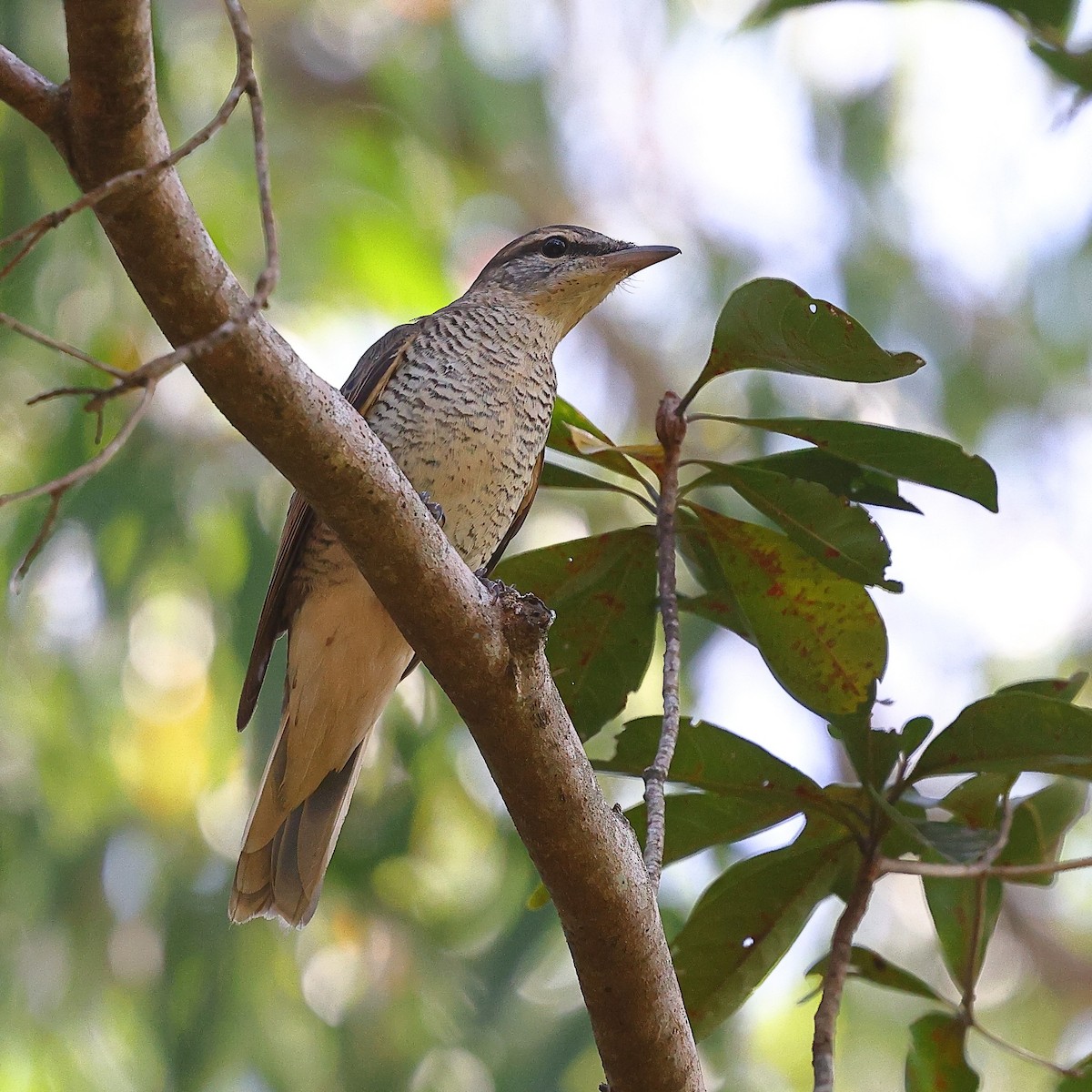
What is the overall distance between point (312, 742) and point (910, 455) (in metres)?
1.66

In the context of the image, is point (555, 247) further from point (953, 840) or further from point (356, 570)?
point (953, 840)

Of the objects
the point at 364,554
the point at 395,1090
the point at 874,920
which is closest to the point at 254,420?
the point at 364,554

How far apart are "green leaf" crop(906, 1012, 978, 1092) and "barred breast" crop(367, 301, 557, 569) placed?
1.48 metres

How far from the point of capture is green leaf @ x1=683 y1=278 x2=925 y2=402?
2.27 meters

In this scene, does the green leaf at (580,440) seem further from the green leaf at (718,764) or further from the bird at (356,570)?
the green leaf at (718,764)

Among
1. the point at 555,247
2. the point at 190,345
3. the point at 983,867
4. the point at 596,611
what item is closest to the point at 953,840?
the point at 983,867

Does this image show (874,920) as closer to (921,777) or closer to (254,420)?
(921,777)

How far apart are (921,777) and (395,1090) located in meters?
2.71

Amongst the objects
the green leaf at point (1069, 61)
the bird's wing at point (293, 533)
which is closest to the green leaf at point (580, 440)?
the bird's wing at point (293, 533)

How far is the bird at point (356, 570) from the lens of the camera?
10.4 feet

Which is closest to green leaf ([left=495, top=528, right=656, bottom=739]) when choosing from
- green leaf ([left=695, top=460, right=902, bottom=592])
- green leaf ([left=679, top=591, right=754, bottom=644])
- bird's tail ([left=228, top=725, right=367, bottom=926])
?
green leaf ([left=679, top=591, right=754, bottom=644])

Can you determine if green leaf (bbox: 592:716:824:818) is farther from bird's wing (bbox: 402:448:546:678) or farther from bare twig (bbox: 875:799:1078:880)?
bird's wing (bbox: 402:448:546:678)

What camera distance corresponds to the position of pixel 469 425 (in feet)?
10.4

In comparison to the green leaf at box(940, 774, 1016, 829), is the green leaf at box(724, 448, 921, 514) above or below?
above
